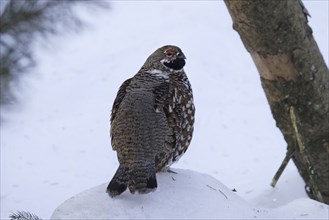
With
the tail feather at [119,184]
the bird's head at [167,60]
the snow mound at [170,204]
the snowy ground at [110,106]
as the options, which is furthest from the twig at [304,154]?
the tail feather at [119,184]

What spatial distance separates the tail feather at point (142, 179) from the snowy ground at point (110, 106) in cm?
107

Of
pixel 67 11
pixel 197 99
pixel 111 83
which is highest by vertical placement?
pixel 67 11

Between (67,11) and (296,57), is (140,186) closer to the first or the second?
(296,57)

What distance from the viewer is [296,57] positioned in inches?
152

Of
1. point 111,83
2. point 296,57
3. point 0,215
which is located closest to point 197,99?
point 111,83

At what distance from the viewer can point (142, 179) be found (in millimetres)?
2666

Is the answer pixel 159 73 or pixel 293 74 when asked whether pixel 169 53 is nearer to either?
pixel 159 73

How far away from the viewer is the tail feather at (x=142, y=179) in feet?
8.62

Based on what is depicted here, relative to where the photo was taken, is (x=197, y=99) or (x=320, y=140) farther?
(x=197, y=99)

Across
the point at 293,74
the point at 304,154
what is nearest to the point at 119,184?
the point at 293,74

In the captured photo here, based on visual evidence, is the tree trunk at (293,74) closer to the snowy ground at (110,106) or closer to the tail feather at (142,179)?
the snowy ground at (110,106)

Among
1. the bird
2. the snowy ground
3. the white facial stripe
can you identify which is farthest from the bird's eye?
the snowy ground

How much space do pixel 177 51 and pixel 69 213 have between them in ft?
3.88

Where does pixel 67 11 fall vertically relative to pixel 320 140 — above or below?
above
